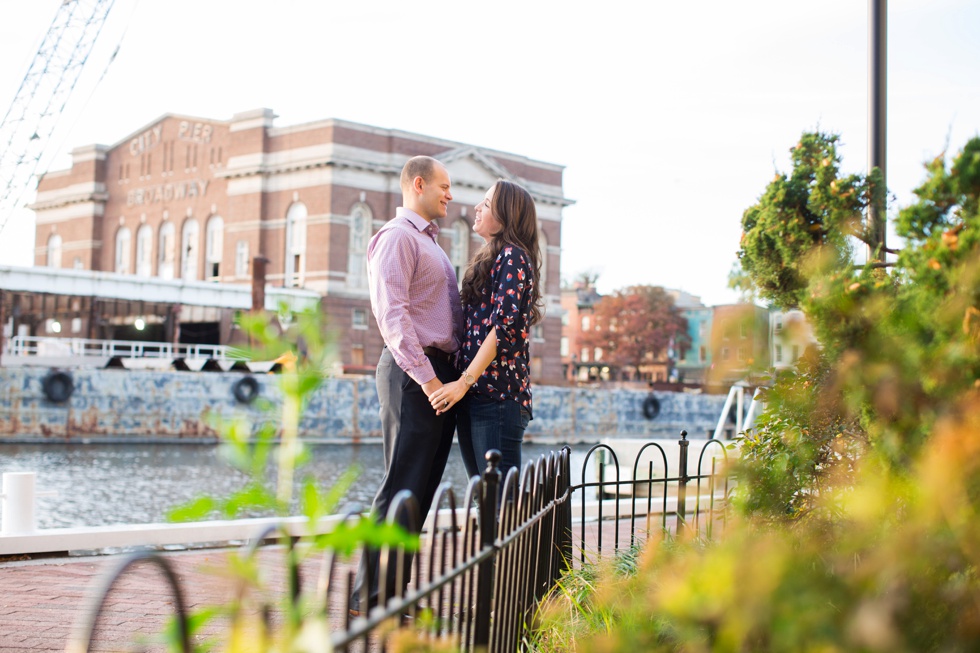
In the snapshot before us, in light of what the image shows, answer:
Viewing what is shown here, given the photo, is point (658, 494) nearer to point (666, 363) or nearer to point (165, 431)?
point (165, 431)

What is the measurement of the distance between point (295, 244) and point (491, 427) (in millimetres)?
41389

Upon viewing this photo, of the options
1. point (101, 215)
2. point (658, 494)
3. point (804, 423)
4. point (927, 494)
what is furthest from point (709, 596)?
point (101, 215)

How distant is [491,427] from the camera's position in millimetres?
3670

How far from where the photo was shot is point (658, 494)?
32.2 ft

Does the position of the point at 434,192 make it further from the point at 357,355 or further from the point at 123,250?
the point at 123,250

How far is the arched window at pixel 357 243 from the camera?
4288 centimetres

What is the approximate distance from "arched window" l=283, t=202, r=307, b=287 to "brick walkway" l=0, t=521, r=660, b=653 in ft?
126

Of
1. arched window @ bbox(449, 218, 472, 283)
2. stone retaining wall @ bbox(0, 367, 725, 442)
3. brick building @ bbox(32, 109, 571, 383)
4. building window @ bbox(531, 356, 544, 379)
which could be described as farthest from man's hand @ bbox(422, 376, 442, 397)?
building window @ bbox(531, 356, 544, 379)

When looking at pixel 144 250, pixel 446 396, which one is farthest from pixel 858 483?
pixel 144 250

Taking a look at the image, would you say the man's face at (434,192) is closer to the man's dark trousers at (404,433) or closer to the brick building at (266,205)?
the man's dark trousers at (404,433)

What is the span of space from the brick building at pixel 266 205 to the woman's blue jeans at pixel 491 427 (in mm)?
36339

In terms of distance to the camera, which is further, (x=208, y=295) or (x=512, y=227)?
(x=208, y=295)

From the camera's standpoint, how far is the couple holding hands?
358 cm

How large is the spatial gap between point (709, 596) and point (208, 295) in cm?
4001
